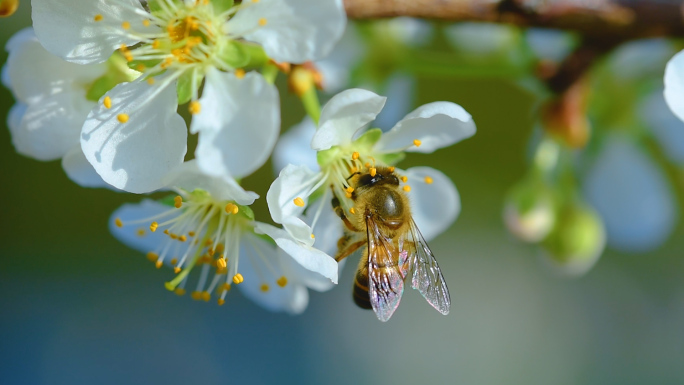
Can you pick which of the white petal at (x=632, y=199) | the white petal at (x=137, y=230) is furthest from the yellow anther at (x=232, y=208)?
the white petal at (x=632, y=199)

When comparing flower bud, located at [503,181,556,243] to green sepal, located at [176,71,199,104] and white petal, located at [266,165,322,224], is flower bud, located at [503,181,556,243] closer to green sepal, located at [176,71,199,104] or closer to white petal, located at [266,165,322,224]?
white petal, located at [266,165,322,224]

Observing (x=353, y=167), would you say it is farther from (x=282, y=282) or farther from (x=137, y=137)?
Answer: (x=137, y=137)

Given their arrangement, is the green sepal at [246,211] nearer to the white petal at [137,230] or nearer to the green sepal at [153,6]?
the white petal at [137,230]

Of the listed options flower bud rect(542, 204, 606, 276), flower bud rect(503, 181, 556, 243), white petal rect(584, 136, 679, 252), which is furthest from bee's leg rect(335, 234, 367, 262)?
white petal rect(584, 136, 679, 252)

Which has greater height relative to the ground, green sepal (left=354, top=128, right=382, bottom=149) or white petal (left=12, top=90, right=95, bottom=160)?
green sepal (left=354, top=128, right=382, bottom=149)

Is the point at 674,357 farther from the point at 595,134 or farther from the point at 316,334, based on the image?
the point at 595,134

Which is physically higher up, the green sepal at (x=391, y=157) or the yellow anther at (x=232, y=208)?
the green sepal at (x=391, y=157)

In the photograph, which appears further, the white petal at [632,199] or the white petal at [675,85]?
the white petal at [632,199]
